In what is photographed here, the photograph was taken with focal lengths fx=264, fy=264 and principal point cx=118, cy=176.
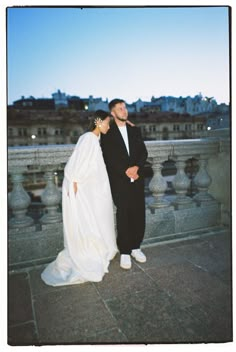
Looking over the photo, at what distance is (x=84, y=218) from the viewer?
121 inches

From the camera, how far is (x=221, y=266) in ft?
10.3

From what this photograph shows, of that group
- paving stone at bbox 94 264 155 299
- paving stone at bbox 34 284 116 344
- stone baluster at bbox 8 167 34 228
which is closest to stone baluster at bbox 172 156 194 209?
paving stone at bbox 94 264 155 299

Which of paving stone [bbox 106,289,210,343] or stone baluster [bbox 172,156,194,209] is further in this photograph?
stone baluster [bbox 172,156,194,209]

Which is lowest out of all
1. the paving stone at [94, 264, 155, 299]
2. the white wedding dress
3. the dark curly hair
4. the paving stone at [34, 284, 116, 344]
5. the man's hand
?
the paving stone at [34, 284, 116, 344]

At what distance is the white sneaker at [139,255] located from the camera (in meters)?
3.31

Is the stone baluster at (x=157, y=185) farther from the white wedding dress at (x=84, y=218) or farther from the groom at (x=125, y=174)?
the white wedding dress at (x=84, y=218)

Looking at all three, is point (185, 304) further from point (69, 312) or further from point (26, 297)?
point (26, 297)

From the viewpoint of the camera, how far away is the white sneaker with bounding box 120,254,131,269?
3.18 metres

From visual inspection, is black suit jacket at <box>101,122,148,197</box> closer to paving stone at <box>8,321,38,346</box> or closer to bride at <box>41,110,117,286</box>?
bride at <box>41,110,117,286</box>

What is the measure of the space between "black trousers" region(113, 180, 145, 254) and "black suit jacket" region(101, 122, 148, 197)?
54 mm

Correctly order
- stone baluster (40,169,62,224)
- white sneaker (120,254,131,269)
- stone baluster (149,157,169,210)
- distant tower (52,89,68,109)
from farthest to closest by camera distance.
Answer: distant tower (52,89,68,109) < stone baluster (149,157,169,210) < stone baluster (40,169,62,224) < white sneaker (120,254,131,269)

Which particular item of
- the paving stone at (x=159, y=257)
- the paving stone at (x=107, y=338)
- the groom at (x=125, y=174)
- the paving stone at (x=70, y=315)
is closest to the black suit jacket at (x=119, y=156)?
the groom at (x=125, y=174)

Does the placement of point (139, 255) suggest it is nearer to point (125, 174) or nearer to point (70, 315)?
point (125, 174)

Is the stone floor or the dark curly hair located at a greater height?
the dark curly hair
